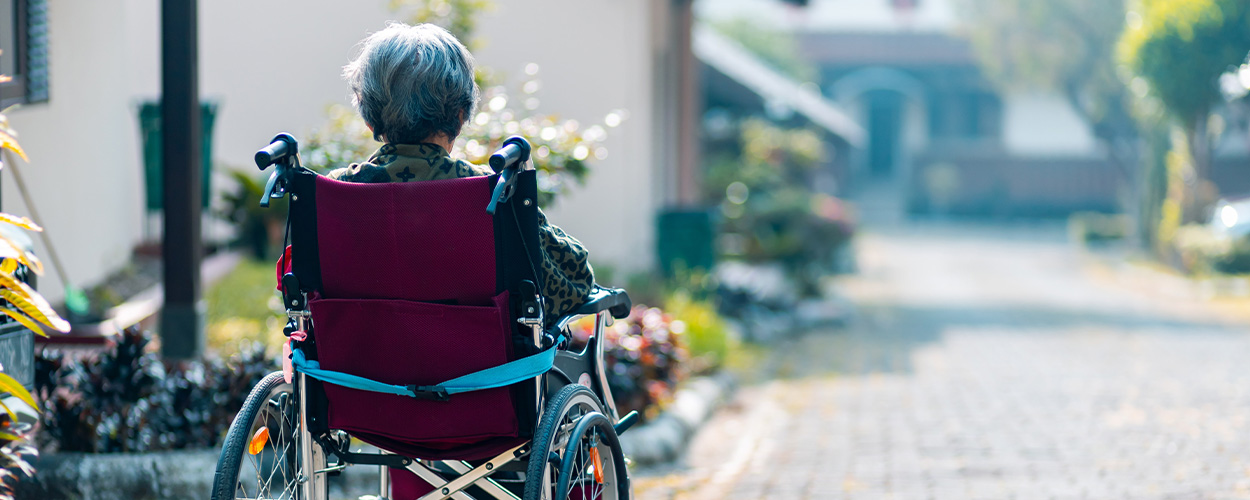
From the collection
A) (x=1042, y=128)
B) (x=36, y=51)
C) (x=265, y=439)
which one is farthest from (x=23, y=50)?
(x=1042, y=128)

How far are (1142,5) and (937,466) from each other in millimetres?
12343

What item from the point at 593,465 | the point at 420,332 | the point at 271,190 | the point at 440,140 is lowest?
the point at 593,465

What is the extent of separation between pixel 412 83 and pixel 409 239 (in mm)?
361

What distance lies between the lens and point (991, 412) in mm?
6617

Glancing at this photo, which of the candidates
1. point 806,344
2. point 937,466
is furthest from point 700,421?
point 806,344

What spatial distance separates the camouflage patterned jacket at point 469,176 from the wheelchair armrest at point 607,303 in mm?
24

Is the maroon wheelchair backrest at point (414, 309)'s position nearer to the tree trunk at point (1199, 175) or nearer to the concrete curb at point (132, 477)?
the concrete curb at point (132, 477)

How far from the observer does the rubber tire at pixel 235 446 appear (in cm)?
249

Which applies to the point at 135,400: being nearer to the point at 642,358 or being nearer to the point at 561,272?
the point at 561,272

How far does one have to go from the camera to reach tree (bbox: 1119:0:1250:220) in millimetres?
14492

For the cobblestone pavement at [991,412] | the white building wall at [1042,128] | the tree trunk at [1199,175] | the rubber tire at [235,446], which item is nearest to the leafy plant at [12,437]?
the rubber tire at [235,446]

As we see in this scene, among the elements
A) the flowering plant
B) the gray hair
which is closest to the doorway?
the flowering plant

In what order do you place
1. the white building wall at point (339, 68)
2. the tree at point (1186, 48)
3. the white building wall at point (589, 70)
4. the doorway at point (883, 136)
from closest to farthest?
1. the white building wall at point (339, 68)
2. the white building wall at point (589, 70)
3. the tree at point (1186, 48)
4. the doorway at point (883, 136)

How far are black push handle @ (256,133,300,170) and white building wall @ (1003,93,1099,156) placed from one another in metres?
27.9
